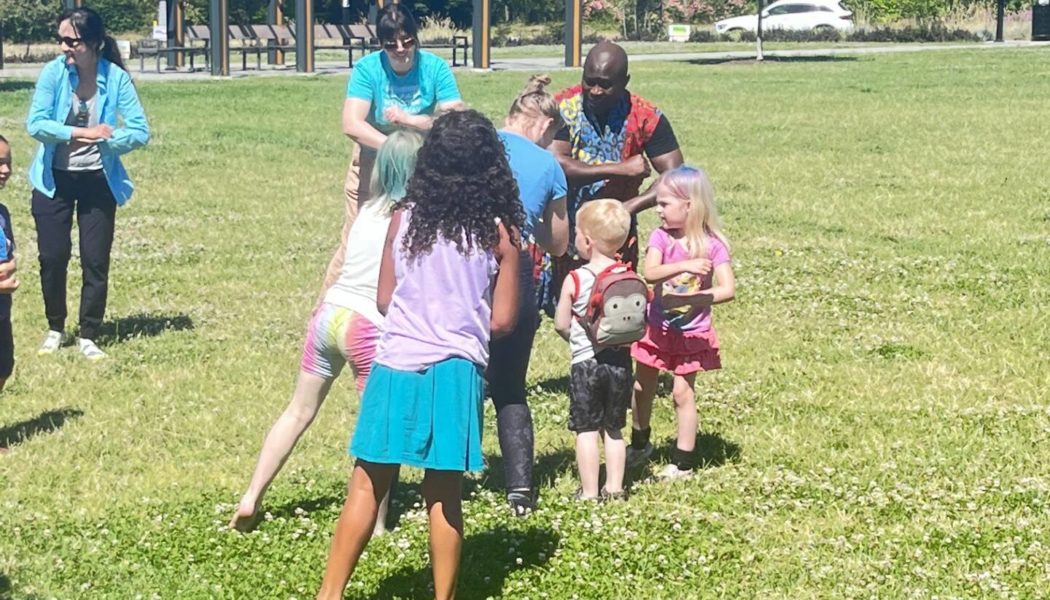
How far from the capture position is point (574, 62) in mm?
41312

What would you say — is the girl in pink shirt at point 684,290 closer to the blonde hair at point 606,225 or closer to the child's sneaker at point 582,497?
the blonde hair at point 606,225

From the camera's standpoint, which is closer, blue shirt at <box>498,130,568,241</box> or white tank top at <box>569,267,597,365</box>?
blue shirt at <box>498,130,568,241</box>

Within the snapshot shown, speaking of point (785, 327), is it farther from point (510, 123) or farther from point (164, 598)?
point (164, 598)

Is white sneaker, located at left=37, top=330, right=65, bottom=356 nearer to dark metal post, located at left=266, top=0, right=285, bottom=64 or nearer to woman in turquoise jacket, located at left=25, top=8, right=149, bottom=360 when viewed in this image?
woman in turquoise jacket, located at left=25, top=8, right=149, bottom=360

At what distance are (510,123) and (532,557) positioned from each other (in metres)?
1.87

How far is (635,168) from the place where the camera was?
298 inches

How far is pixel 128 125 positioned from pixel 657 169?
11.7 feet

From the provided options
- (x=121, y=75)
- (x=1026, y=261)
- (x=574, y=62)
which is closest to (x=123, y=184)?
(x=121, y=75)

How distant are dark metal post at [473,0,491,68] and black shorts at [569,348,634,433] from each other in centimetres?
3353

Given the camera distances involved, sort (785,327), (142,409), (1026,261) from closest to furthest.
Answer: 1. (142,409)
2. (785,327)
3. (1026,261)

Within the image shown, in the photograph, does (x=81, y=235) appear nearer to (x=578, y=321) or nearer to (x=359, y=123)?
(x=359, y=123)

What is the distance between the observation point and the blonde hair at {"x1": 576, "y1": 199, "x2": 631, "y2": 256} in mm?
6418

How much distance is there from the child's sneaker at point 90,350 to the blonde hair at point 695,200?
4.28 meters

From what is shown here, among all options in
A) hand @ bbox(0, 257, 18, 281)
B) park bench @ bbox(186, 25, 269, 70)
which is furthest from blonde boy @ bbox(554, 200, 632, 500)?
park bench @ bbox(186, 25, 269, 70)
